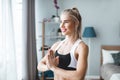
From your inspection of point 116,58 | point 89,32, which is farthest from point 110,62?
point 89,32

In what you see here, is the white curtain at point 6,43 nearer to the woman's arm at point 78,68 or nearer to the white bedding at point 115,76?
the white bedding at point 115,76

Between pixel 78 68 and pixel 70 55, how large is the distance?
97mm

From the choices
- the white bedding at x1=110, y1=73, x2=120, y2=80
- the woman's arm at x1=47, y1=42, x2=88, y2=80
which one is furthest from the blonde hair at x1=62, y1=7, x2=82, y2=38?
the white bedding at x1=110, y1=73, x2=120, y2=80

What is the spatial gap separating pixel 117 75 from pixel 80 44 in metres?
2.80

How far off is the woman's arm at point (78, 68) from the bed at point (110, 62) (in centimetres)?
277

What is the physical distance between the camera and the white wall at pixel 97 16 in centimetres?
484

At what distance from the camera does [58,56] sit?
3.64 feet

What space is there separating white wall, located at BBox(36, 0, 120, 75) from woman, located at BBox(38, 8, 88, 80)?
3.76 metres

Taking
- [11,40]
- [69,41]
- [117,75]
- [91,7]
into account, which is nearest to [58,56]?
[69,41]

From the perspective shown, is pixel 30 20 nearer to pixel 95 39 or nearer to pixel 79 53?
pixel 95 39

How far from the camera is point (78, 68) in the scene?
1029 millimetres

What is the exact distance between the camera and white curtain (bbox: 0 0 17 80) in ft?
9.45

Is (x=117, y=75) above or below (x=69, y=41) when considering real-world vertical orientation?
below

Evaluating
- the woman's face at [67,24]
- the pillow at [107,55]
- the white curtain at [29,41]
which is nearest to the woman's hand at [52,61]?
the woman's face at [67,24]
